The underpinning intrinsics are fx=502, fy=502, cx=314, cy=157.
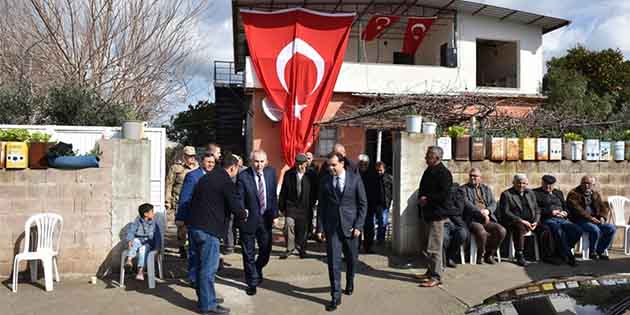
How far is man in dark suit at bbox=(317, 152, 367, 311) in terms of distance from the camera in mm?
5672

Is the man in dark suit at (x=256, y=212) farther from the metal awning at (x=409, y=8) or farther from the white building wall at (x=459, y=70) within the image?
the metal awning at (x=409, y=8)

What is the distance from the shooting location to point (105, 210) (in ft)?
22.0

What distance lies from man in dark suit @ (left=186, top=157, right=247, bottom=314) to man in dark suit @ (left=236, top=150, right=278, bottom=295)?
0.52 meters

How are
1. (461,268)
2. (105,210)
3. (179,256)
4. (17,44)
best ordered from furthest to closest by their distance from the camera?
1. (17,44)
2. (179,256)
3. (461,268)
4. (105,210)

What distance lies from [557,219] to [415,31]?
9.62 metres

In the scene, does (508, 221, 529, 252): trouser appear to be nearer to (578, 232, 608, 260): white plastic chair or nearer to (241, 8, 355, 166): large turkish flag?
(578, 232, 608, 260): white plastic chair

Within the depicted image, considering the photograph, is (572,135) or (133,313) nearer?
(133,313)

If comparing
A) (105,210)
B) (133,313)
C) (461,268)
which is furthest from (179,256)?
(461,268)

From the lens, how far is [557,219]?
7.79 m

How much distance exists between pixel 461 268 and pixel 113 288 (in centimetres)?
471

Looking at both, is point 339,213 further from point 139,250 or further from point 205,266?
point 139,250

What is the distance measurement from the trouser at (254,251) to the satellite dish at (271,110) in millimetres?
8052

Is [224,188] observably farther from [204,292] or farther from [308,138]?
[308,138]

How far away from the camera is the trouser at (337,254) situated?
5.60 m
